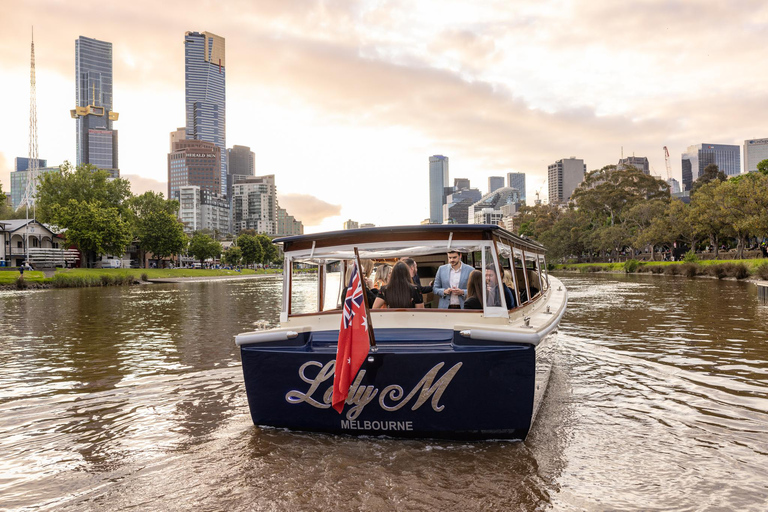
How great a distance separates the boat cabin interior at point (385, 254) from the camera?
6.47 meters

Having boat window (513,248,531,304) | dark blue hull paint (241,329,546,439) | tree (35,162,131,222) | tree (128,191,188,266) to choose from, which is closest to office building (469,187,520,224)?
boat window (513,248,531,304)

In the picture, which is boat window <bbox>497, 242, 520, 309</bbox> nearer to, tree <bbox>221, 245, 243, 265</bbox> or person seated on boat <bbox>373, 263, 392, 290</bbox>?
person seated on boat <bbox>373, 263, 392, 290</bbox>

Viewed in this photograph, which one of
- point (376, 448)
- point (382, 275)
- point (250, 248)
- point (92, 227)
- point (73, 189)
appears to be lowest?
point (376, 448)

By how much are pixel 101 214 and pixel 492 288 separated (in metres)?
70.3

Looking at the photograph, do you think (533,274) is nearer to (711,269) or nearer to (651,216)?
(711,269)

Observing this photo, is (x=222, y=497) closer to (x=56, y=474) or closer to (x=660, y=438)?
(x=56, y=474)

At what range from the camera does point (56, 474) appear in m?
5.51

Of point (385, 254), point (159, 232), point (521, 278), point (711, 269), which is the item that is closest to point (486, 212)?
point (711, 269)

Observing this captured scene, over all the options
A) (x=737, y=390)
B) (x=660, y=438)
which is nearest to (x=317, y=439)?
(x=660, y=438)

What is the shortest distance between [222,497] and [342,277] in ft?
13.7

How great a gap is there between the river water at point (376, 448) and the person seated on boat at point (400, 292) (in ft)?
5.70

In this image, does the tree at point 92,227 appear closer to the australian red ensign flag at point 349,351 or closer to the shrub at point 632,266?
the shrub at point 632,266

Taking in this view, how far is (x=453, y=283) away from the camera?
6.98 m

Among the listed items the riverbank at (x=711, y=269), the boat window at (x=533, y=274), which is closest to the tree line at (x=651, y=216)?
the riverbank at (x=711, y=269)
